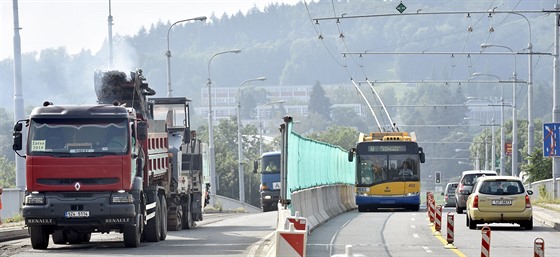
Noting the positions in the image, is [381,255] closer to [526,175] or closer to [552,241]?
[552,241]

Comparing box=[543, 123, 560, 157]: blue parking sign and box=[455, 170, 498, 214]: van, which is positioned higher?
box=[543, 123, 560, 157]: blue parking sign

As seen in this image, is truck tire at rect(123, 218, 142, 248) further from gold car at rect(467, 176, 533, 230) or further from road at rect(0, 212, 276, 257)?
gold car at rect(467, 176, 533, 230)

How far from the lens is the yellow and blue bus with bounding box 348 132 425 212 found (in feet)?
179

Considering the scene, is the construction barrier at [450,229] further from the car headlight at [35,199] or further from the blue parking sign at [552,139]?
the blue parking sign at [552,139]

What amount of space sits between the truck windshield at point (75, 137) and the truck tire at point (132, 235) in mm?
1687

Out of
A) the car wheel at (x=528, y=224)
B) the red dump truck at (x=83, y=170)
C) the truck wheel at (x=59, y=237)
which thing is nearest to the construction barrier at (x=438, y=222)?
the car wheel at (x=528, y=224)

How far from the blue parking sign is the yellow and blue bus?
9029 mm

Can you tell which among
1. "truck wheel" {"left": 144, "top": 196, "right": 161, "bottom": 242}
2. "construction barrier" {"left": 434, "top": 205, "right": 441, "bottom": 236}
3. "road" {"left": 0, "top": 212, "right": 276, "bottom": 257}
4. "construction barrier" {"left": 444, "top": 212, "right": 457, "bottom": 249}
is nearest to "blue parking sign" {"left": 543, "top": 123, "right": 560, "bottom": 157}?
"construction barrier" {"left": 434, "top": 205, "right": 441, "bottom": 236}

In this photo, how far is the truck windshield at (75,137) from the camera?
27.6m

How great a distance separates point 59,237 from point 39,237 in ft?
6.89

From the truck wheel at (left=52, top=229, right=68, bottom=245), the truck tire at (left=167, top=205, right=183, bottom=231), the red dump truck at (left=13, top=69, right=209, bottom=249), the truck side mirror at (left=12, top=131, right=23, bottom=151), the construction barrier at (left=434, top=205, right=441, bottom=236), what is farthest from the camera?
the truck tire at (left=167, top=205, right=183, bottom=231)

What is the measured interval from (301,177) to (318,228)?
206 cm

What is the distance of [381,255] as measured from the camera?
84.8 feet

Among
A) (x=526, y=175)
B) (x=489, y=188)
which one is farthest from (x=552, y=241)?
(x=526, y=175)
